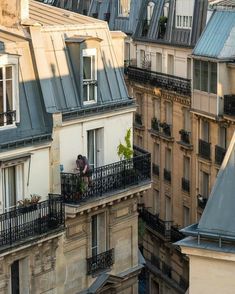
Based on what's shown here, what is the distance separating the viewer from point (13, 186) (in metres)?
33.3

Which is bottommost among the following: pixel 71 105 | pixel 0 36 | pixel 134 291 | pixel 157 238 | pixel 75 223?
pixel 157 238

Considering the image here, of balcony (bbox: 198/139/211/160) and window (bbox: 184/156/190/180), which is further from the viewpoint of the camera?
window (bbox: 184/156/190/180)

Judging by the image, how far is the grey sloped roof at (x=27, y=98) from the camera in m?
33.4

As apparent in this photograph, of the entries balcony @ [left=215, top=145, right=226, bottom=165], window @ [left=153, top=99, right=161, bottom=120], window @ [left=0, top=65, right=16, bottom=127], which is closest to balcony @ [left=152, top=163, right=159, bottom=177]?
window @ [left=153, top=99, right=161, bottom=120]

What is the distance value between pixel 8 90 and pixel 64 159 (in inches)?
141

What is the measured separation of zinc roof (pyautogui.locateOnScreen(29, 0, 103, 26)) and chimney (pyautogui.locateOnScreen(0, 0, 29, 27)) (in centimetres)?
122

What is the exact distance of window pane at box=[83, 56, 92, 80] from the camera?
1436 inches

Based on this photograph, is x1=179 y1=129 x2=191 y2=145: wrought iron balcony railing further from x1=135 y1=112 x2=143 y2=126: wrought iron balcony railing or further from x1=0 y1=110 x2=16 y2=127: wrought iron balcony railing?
x1=0 y1=110 x2=16 y2=127: wrought iron balcony railing

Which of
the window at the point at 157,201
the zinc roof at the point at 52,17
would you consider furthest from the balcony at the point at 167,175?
the zinc roof at the point at 52,17

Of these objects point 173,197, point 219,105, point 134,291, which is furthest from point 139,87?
point 134,291

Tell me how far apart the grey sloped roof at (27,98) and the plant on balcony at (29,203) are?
1969 millimetres

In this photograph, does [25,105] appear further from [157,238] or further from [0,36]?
[157,238]

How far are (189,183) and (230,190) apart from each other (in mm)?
27910

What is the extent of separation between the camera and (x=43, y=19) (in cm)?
3759
